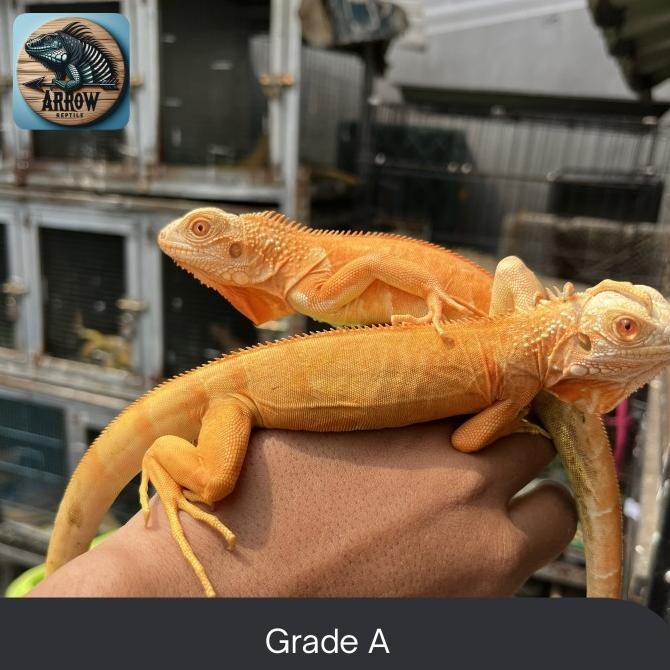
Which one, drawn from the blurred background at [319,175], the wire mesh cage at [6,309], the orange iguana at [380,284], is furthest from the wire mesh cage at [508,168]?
the wire mesh cage at [6,309]

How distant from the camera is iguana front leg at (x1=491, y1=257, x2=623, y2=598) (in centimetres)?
64

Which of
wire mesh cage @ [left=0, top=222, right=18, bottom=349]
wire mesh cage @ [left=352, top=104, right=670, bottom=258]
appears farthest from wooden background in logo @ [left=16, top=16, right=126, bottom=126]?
wire mesh cage @ [left=0, top=222, right=18, bottom=349]

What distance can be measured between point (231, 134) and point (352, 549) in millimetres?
893

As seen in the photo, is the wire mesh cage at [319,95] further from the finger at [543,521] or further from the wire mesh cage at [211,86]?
the finger at [543,521]

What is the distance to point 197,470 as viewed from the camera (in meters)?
0.56

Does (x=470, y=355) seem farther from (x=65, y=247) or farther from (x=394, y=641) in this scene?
(x=65, y=247)

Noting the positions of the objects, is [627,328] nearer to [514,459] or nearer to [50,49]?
[514,459]

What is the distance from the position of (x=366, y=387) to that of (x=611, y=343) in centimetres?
24

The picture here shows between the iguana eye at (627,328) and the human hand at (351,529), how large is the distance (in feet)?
0.69

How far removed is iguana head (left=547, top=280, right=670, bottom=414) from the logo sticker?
54 cm

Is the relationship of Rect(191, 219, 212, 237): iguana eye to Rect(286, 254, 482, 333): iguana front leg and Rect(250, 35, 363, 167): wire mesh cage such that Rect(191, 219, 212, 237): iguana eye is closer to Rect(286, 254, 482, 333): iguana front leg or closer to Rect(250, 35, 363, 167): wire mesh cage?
Rect(286, 254, 482, 333): iguana front leg

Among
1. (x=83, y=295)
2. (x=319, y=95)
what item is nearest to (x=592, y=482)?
(x=319, y=95)

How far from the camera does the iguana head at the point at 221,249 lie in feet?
2.01

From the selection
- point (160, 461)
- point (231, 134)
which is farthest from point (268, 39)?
point (160, 461)
